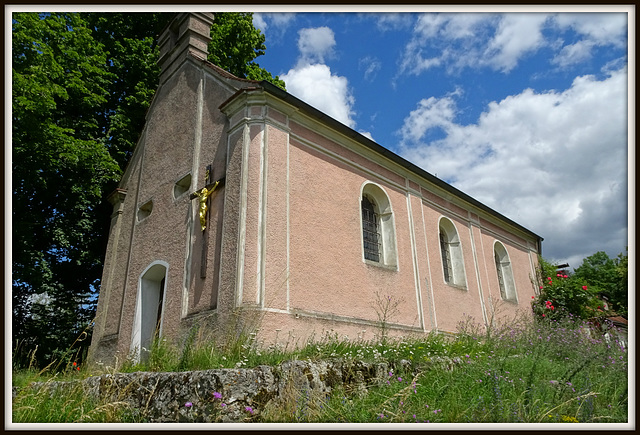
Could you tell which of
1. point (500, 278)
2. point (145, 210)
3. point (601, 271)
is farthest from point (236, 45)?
point (601, 271)

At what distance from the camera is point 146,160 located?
12.3 m

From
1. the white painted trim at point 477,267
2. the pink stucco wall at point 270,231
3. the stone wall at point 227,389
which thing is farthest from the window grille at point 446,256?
the stone wall at point 227,389

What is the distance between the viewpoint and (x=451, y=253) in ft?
45.7

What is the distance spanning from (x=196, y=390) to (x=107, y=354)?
703 centimetres

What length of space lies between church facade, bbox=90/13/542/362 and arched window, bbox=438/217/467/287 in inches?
1.3

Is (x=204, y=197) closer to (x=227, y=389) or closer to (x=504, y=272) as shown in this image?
(x=227, y=389)

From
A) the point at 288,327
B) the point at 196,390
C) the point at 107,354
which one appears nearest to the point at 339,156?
the point at 288,327

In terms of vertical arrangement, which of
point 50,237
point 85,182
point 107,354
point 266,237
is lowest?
point 107,354

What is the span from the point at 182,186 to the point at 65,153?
3.53 m

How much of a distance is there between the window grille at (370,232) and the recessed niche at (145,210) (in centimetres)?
539

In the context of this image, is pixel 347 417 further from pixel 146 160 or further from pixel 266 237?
pixel 146 160

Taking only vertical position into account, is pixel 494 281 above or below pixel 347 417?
above

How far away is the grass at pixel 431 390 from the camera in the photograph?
4497 millimetres

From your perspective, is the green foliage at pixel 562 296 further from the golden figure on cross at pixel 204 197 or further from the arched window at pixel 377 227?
the golden figure on cross at pixel 204 197
